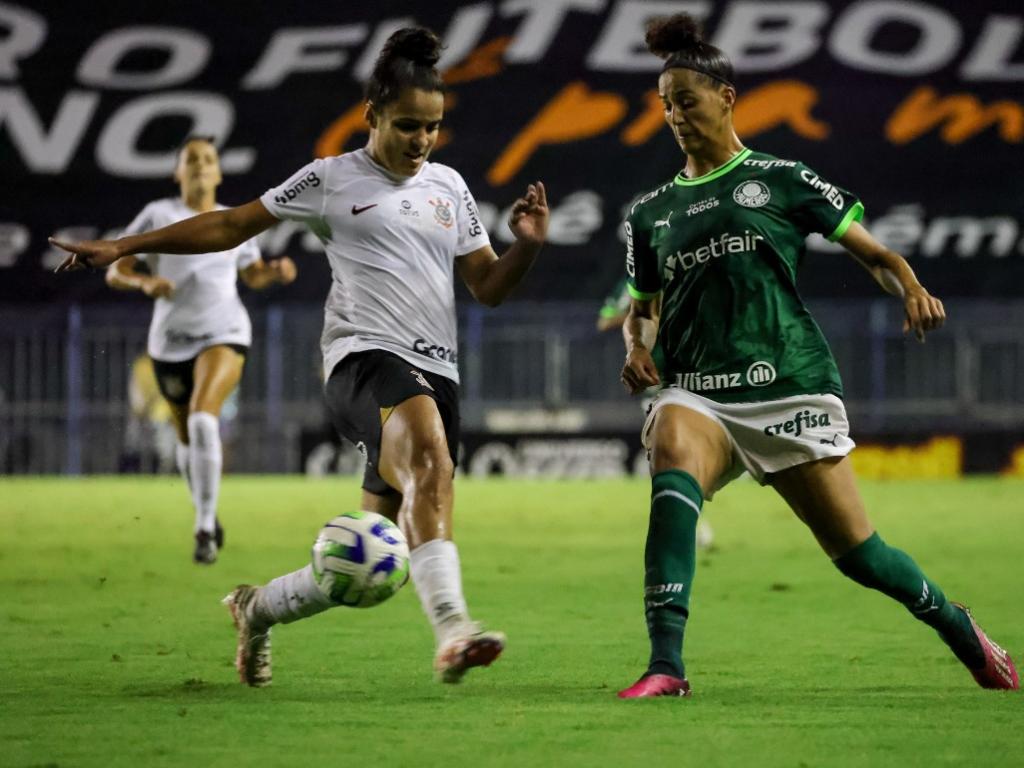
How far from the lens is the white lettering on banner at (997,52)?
87.8 feet

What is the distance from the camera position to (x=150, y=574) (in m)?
12.0

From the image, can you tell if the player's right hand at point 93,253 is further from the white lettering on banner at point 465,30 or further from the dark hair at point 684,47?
the white lettering on banner at point 465,30

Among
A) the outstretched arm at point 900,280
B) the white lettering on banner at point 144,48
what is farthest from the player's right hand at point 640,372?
the white lettering on banner at point 144,48

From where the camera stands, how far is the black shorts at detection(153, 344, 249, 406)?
13.1 meters

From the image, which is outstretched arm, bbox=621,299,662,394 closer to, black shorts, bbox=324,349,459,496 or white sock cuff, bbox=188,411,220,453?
black shorts, bbox=324,349,459,496

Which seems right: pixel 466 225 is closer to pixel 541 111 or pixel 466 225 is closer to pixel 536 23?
pixel 541 111

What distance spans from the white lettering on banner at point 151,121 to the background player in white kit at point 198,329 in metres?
13.6

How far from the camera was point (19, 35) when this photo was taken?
89.2ft

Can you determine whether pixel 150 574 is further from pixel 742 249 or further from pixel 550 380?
pixel 550 380

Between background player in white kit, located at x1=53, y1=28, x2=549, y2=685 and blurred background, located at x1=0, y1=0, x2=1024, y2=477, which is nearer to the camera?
background player in white kit, located at x1=53, y1=28, x2=549, y2=685

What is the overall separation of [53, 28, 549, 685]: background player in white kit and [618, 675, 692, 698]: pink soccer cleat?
0.85 metres

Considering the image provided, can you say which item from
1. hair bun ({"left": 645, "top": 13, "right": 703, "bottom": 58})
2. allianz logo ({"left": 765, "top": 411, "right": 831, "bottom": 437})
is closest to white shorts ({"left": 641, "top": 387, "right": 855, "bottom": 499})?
allianz logo ({"left": 765, "top": 411, "right": 831, "bottom": 437})

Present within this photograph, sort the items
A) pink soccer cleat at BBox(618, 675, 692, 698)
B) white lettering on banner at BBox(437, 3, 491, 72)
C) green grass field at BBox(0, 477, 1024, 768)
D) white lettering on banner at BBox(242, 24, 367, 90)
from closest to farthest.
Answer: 1. green grass field at BBox(0, 477, 1024, 768)
2. pink soccer cleat at BBox(618, 675, 692, 698)
3. white lettering on banner at BBox(437, 3, 491, 72)
4. white lettering on banner at BBox(242, 24, 367, 90)

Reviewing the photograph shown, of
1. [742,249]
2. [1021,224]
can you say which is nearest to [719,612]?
[742,249]
